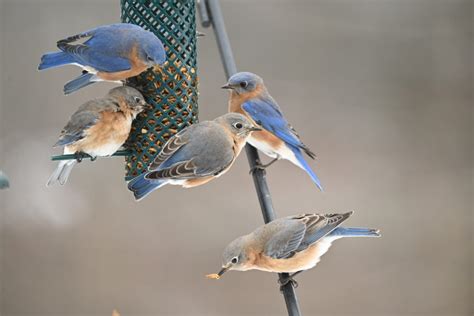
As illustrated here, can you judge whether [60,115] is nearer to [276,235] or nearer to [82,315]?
[82,315]

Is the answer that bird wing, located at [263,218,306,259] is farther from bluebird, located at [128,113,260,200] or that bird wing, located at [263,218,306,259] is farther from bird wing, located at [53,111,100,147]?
bird wing, located at [53,111,100,147]

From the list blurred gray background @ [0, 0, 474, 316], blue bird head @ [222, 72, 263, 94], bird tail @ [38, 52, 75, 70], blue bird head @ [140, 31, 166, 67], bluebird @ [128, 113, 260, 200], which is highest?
bird tail @ [38, 52, 75, 70]

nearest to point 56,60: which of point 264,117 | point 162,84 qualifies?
point 162,84

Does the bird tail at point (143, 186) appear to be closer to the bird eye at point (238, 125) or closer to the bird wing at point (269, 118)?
the bird eye at point (238, 125)

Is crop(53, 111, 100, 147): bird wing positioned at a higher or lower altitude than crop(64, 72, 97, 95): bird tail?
lower

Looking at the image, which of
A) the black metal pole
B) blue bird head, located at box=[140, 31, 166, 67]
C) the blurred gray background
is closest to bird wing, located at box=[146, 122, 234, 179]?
the black metal pole

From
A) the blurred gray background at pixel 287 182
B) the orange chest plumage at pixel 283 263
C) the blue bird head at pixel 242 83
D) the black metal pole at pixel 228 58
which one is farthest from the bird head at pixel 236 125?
the blurred gray background at pixel 287 182

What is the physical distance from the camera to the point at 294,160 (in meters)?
3.04

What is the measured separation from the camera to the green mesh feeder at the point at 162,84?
276 cm

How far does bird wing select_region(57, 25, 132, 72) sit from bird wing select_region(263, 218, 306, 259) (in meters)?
0.78

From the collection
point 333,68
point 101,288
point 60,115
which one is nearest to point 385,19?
point 333,68

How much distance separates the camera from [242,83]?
2.84m

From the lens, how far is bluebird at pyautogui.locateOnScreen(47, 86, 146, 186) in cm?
256

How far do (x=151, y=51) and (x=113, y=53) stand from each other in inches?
5.4
